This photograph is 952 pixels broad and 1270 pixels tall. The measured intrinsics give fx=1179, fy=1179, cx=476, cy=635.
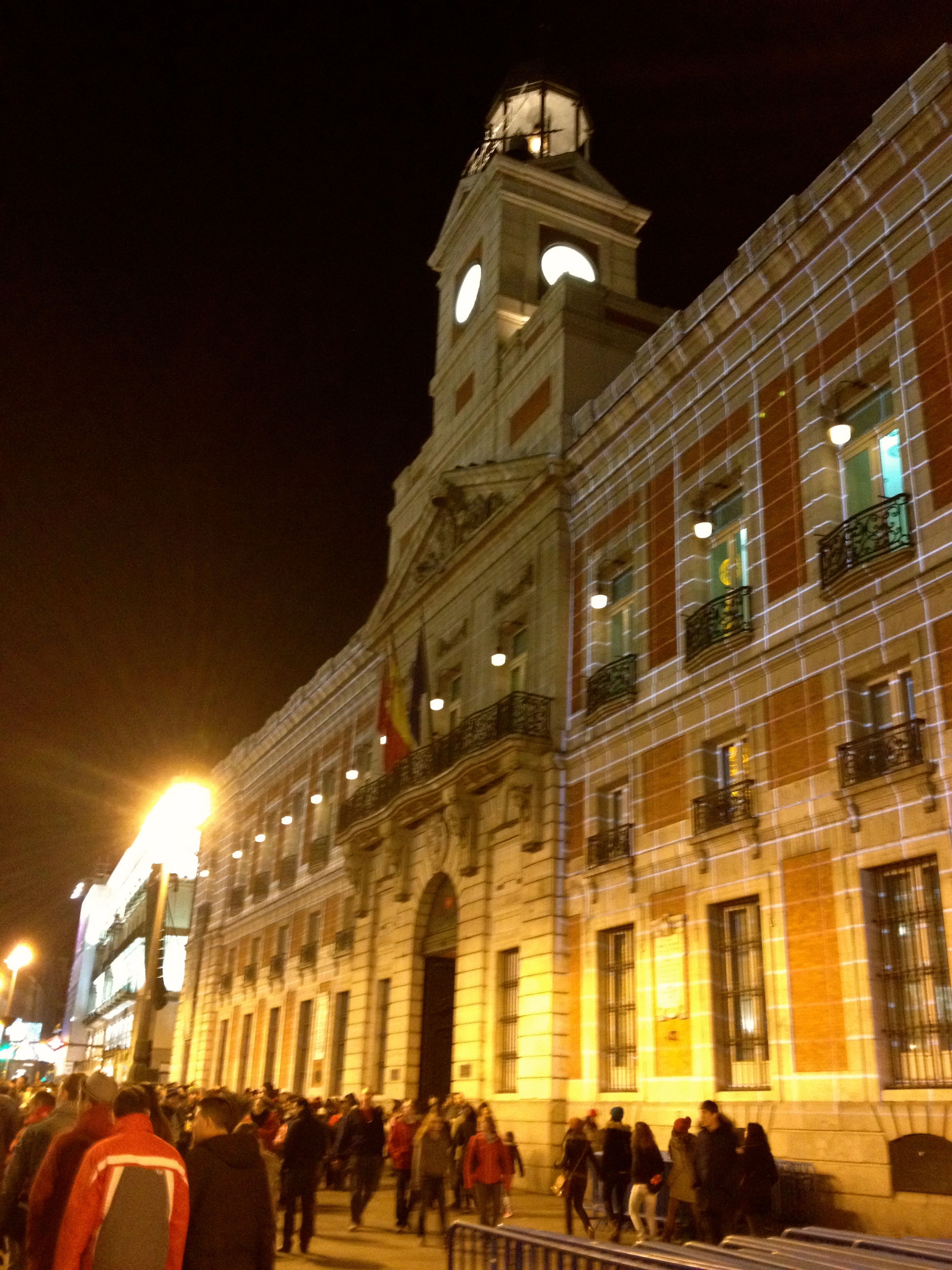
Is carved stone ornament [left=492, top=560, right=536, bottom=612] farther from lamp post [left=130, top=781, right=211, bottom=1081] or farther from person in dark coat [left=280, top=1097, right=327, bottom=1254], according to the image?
person in dark coat [left=280, top=1097, right=327, bottom=1254]

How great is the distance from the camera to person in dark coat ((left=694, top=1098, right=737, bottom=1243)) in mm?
12453

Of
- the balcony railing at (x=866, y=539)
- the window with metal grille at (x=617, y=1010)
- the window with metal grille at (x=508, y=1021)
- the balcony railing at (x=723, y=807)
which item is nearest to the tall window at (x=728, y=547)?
the balcony railing at (x=866, y=539)

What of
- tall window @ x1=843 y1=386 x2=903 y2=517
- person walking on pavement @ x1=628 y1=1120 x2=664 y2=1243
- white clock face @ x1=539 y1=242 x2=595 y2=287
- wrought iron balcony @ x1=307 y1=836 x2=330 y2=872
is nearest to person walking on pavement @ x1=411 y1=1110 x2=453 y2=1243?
person walking on pavement @ x1=628 y1=1120 x2=664 y2=1243

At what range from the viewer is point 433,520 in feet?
101

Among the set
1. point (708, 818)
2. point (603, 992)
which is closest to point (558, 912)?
point (603, 992)

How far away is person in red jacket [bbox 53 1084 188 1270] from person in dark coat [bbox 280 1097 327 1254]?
8.47m

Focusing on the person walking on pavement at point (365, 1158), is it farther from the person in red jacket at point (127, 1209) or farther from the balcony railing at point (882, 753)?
the person in red jacket at point (127, 1209)

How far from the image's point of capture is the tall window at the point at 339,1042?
1219 inches

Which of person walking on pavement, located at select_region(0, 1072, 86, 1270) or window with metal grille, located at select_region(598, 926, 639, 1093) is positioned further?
window with metal grille, located at select_region(598, 926, 639, 1093)

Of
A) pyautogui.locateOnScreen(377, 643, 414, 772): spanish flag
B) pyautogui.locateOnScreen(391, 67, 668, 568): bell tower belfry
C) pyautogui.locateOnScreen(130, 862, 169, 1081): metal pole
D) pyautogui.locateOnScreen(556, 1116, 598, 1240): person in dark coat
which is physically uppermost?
pyautogui.locateOnScreen(391, 67, 668, 568): bell tower belfry

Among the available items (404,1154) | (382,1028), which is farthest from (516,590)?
(404,1154)

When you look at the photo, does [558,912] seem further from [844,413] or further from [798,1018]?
[844,413]

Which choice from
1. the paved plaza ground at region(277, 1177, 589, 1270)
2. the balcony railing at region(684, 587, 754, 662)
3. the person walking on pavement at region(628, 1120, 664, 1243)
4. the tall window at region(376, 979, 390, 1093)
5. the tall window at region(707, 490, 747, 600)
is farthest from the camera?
the tall window at region(376, 979, 390, 1093)

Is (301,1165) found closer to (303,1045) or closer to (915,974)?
(915,974)
